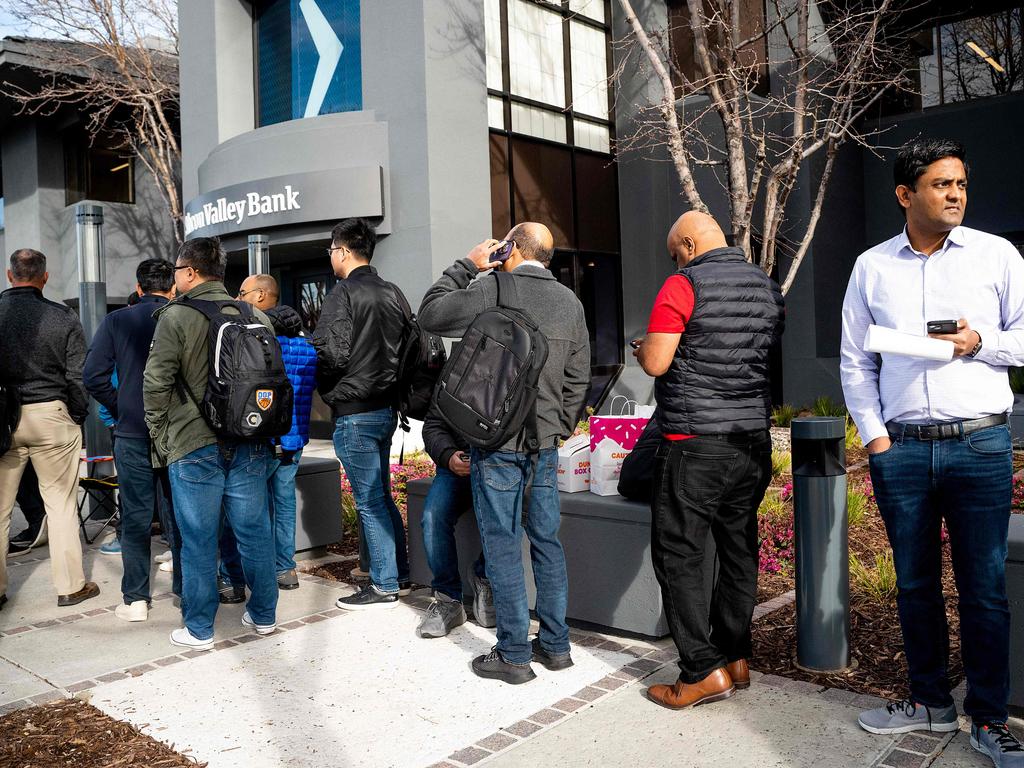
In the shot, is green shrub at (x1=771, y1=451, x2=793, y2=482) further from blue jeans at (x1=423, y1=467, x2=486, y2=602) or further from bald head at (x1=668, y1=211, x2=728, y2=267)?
bald head at (x1=668, y1=211, x2=728, y2=267)

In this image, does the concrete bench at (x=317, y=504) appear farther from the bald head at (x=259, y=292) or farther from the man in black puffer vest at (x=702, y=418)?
the man in black puffer vest at (x=702, y=418)

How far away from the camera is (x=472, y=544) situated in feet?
17.1

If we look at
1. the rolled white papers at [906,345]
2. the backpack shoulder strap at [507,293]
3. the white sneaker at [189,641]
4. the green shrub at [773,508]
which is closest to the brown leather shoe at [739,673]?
the rolled white papers at [906,345]

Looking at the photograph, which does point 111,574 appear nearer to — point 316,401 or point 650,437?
point 650,437

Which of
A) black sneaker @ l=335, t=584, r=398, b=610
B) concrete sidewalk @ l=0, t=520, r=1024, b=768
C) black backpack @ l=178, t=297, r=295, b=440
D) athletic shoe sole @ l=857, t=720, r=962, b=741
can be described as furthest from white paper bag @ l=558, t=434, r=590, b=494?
athletic shoe sole @ l=857, t=720, r=962, b=741

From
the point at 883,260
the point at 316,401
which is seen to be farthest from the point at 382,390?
the point at 316,401

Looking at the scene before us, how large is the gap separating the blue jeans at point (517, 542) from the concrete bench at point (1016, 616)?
1828mm

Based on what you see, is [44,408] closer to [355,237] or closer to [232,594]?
[232,594]

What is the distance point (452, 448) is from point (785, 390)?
11298 mm

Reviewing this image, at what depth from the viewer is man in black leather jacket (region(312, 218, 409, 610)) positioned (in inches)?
203

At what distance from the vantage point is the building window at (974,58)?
48.0 feet

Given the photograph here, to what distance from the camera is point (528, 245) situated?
4223mm

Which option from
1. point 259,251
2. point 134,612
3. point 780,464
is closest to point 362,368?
point 134,612

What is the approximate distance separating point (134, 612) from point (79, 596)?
69 centimetres
